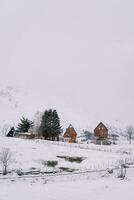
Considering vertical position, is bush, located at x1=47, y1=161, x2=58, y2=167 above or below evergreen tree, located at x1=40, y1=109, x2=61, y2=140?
below

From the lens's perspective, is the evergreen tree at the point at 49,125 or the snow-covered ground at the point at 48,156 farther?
the evergreen tree at the point at 49,125

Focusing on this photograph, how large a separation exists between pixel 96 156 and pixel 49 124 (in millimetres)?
33824

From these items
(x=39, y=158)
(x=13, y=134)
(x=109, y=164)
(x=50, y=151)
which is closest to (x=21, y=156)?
(x=39, y=158)

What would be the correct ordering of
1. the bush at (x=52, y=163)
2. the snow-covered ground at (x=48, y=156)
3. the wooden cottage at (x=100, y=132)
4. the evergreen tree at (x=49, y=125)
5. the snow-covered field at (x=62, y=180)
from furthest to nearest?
the wooden cottage at (x=100, y=132), the evergreen tree at (x=49, y=125), the bush at (x=52, y=163), the snow-covered ground at (x=48, y=156), the snow-covered field at (x=62, y=180)

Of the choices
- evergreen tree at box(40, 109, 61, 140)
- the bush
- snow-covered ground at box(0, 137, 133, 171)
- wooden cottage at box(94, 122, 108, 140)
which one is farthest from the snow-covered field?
wooden cottage at box(94, 122, 108, 140)

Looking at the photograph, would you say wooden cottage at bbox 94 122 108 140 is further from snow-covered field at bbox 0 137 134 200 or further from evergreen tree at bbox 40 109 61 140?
snow-covered field at bbox 0 137 134 200

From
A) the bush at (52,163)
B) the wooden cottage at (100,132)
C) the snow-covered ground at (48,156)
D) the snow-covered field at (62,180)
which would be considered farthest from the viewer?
the wooden cottage at (100,132)

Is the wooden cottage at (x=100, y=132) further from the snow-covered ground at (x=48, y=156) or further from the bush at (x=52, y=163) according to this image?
the bush at (x=52, y=163)

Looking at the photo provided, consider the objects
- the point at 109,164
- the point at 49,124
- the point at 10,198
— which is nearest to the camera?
the point at 10,198

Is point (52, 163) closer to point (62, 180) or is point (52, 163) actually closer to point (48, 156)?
point (48, 156)

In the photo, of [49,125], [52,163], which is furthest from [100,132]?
[52,163]

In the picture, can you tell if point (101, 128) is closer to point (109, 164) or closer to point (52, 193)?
point (109, 164)

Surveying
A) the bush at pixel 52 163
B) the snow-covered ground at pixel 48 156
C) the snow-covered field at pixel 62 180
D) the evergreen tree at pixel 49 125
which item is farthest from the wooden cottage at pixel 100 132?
the bush at pixel 52 163

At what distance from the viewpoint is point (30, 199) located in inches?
991
